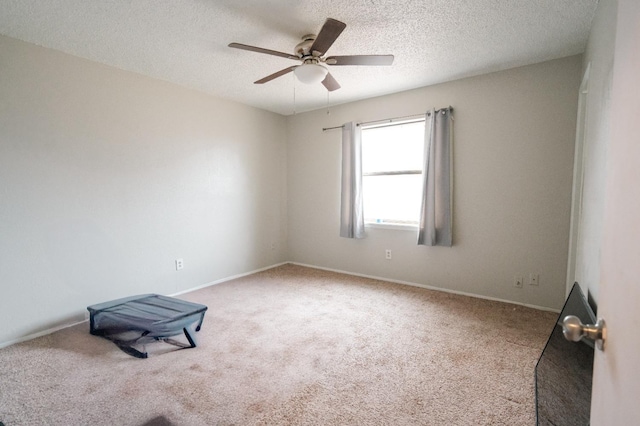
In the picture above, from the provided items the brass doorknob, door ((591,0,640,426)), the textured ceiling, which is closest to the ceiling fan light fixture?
the textured ceiling

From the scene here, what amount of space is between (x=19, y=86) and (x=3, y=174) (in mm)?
717

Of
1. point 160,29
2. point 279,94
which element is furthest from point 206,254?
point 160,29

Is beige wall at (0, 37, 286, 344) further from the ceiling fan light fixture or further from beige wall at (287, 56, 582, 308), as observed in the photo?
beige wall at (287, 56, 582, 308)

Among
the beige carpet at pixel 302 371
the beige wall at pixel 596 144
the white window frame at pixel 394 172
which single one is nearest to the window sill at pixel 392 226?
the white window frame at pixel 394 172

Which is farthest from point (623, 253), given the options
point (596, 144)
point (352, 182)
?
point (352, 182)

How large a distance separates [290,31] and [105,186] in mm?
2267

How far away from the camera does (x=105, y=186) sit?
2.96 metres

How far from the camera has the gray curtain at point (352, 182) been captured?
414cm

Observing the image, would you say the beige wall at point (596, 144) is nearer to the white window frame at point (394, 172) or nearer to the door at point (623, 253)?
the door at point (623, 253)

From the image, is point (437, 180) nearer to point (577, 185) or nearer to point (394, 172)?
point (394, 172)

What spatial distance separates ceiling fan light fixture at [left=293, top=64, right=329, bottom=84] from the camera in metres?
2.33

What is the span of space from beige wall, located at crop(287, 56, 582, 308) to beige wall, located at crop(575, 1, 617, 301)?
568 millimetres

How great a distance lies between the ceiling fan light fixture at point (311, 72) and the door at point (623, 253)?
6.10 ft

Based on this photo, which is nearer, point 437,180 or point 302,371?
point 302,371
